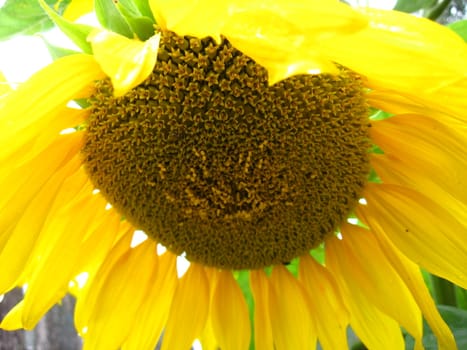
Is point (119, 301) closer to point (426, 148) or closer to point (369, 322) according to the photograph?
point (369, 322)

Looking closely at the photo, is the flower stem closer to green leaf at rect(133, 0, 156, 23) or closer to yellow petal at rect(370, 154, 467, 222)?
yellow petal at rect(370, 154, 467, 222)

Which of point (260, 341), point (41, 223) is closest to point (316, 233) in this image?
point (260, 341)

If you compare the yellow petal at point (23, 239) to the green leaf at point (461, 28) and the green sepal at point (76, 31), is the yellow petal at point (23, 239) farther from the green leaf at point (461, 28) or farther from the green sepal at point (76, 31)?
the green leaf at point (461, 28)

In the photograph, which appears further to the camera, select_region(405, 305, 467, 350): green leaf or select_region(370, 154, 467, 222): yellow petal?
select_region(405, 305, 467, 350): green leaf

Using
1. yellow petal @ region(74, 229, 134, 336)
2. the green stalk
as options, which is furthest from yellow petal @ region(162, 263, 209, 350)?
the green stalk

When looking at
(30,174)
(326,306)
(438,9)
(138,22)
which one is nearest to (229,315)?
(326,306)

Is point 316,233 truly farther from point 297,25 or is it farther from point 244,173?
point 297,25

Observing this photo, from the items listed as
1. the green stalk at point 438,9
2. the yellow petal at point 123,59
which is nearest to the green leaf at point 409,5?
the green stalk at point 438,9
